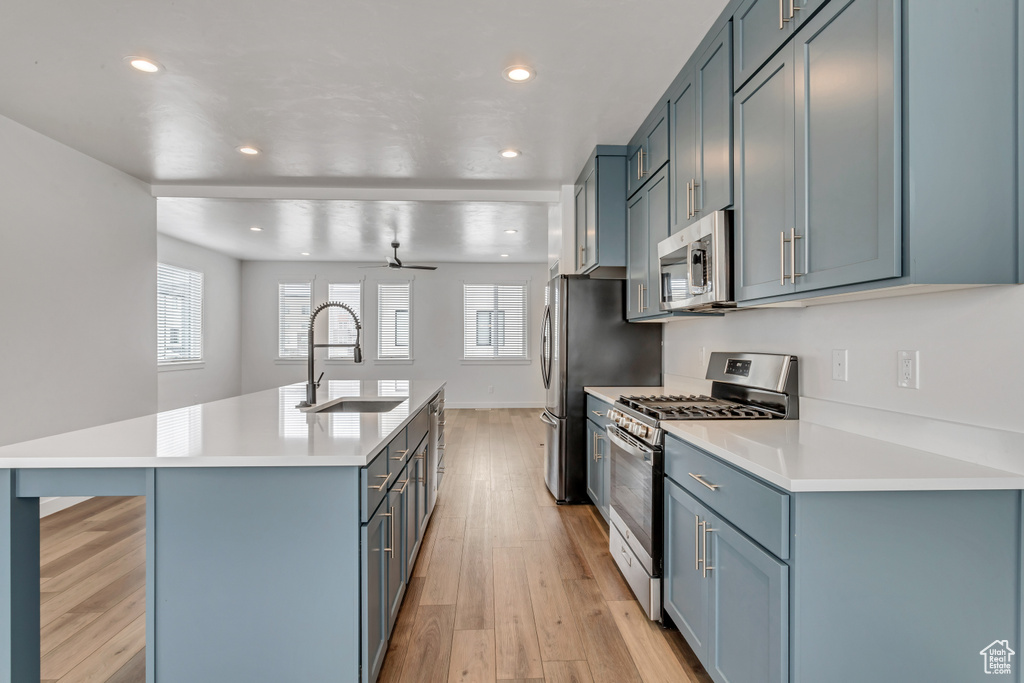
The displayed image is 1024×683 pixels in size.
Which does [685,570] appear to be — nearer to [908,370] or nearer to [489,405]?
[908,370]

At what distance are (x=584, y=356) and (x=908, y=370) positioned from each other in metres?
2.27

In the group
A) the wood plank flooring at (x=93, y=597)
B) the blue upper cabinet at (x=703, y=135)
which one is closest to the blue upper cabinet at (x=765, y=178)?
the blue upper cabinet at (x=703, y=135)

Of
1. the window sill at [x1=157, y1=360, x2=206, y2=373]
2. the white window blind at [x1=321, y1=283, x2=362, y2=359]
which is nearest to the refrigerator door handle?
the window sill at [x1=157, y1=360, x2=206, y2=373]

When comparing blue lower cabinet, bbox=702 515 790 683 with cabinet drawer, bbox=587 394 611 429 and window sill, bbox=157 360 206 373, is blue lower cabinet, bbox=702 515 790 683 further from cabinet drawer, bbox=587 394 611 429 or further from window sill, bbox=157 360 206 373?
window sill, bbox=157 360 206 373

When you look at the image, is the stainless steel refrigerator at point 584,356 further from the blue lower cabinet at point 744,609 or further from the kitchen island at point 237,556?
the kitchen island at point 237,556

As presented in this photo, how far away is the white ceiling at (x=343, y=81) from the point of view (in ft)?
7.18

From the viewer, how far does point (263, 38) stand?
2342mm

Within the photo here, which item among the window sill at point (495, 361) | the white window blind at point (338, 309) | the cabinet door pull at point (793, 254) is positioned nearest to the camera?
the cabinet door pull at point (793, 254)

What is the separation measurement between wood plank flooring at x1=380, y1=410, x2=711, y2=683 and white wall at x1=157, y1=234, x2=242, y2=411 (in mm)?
5009

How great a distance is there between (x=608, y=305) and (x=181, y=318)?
6.20m

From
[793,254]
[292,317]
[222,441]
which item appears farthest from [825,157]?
[292,317]

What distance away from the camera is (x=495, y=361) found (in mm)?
9086

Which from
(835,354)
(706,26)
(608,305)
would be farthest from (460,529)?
(706,26)

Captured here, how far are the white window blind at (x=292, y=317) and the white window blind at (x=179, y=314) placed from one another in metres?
1.44
